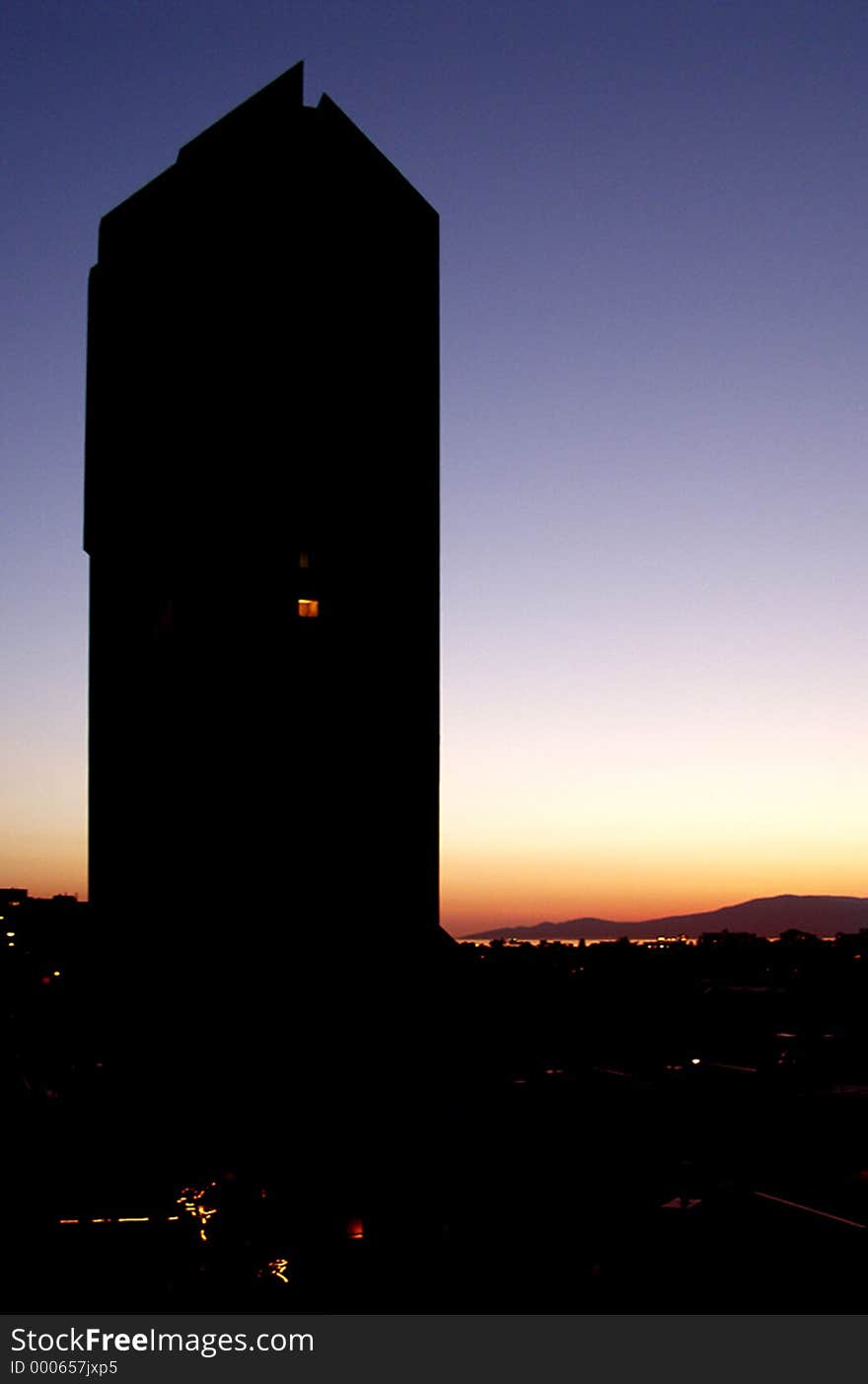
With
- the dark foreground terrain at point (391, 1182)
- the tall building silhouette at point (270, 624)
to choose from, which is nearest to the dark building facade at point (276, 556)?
the tall building silhouette at point (270, 624)

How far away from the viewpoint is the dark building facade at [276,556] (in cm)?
3366

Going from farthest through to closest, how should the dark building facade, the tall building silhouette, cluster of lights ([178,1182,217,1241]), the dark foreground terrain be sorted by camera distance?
the dark building facade → the tall building silhouette → cluster of lights ([178,1182,217,1241]) → the dark foreground terrain

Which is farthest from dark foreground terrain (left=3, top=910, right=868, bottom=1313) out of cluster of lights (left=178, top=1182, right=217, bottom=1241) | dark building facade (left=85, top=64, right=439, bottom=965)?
dark building facade (left=85, top=64, right=439, bottom=965)

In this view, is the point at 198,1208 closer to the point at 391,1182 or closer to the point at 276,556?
the point at 391,1182

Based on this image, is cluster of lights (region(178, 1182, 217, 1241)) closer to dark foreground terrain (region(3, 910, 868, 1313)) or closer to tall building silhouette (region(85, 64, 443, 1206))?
dark foreground terrain (region(3, 910, 868, 1313))

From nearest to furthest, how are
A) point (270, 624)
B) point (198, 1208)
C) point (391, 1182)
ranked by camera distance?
point (198, 1208)
point (391, 1182)
point (270, 624)

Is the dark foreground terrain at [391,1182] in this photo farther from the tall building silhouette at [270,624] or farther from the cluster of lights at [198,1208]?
the tall building silhouette at [270,624]

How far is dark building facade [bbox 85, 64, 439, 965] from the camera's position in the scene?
110ft

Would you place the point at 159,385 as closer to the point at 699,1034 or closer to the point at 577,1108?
the point at 577,1108

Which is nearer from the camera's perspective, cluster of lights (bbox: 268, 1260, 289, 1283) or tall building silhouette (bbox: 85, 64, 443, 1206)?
cluster of lights (bbox: 268, 1260, 289, 1283)

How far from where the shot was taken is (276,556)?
Result: 1359 inches

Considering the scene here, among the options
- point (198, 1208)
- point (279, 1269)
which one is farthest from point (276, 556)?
point (279, 1269)

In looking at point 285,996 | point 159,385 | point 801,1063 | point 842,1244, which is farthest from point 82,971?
point 801,1063

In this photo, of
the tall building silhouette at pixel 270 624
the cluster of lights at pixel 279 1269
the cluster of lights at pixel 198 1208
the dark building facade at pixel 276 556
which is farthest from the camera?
the dark building facade at pixel 276 556
